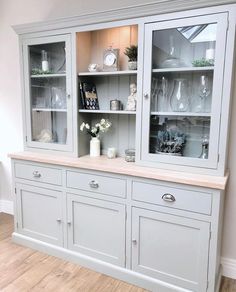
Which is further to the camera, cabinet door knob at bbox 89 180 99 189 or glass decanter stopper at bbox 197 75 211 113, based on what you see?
cabinet door knob at bbox 89 180 99 189

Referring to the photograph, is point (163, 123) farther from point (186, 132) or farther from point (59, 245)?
point (59, 245)

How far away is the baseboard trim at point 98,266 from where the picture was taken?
6.37 ft

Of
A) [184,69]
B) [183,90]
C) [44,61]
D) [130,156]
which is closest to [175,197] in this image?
[130,156]

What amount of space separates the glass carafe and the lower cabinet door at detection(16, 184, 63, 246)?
1225 millimetres

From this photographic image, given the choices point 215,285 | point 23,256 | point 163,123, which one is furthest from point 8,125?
point 215,285

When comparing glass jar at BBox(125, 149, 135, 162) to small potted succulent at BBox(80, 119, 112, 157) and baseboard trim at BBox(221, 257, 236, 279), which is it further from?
baseboard trim at BBox(221, 257, 236, 279)

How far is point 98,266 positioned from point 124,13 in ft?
6.55

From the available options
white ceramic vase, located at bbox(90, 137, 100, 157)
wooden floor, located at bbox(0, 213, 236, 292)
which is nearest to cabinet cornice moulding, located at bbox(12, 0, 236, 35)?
white ceramic vase, located at bbox(90, 137, 100, 157)

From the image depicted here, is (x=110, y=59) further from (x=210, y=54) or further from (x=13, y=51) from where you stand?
(x=13, y=51)

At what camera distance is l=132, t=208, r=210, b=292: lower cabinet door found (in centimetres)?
177

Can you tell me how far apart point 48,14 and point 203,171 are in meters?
2.22

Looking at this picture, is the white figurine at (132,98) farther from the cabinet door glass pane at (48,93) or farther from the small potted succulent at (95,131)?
the cabinet door glass pane at (48,93)

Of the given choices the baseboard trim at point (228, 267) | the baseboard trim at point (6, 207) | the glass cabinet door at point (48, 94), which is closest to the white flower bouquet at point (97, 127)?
the glass cabinet door at point (48, 94)

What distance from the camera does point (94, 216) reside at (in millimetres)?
2150
